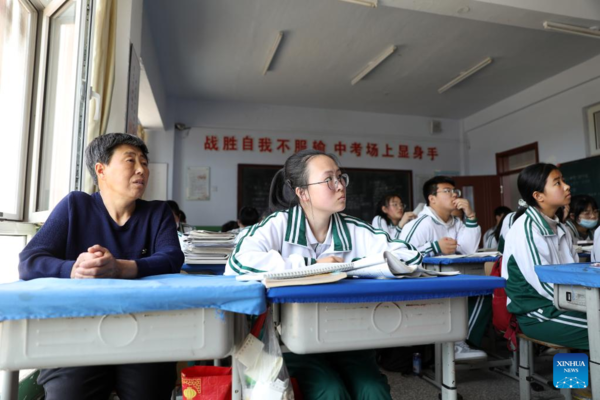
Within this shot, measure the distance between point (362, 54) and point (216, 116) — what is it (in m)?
2.78

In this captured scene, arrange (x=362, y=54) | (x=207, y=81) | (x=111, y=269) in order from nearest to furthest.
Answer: (x=111, y=269) → (x=362, y=54) → (x=207, y=81)

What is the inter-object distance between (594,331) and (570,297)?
0.15 m

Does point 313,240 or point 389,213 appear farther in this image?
point 389,213

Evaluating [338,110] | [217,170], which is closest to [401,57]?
[338,110]

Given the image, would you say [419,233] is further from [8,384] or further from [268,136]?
[268,136]

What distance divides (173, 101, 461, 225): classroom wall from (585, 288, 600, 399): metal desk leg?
5781 mm

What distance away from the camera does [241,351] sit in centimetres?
100

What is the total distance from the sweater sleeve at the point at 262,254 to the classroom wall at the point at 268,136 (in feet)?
17.9

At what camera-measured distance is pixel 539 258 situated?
72.9 inches

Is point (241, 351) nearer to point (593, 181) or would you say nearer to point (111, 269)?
point (111, 269)

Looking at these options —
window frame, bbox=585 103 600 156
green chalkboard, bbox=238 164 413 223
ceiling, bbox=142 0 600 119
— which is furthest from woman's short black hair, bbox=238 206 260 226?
window frame, bbox=585 103 600 156

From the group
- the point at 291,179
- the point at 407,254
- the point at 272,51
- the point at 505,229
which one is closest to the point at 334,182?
the point at 291,179

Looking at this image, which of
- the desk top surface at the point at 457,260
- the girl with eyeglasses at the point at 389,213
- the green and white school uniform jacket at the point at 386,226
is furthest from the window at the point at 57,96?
the girl with eyeglasses at the point at 389,213

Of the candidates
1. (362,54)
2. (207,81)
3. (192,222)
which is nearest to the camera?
(362,54)
